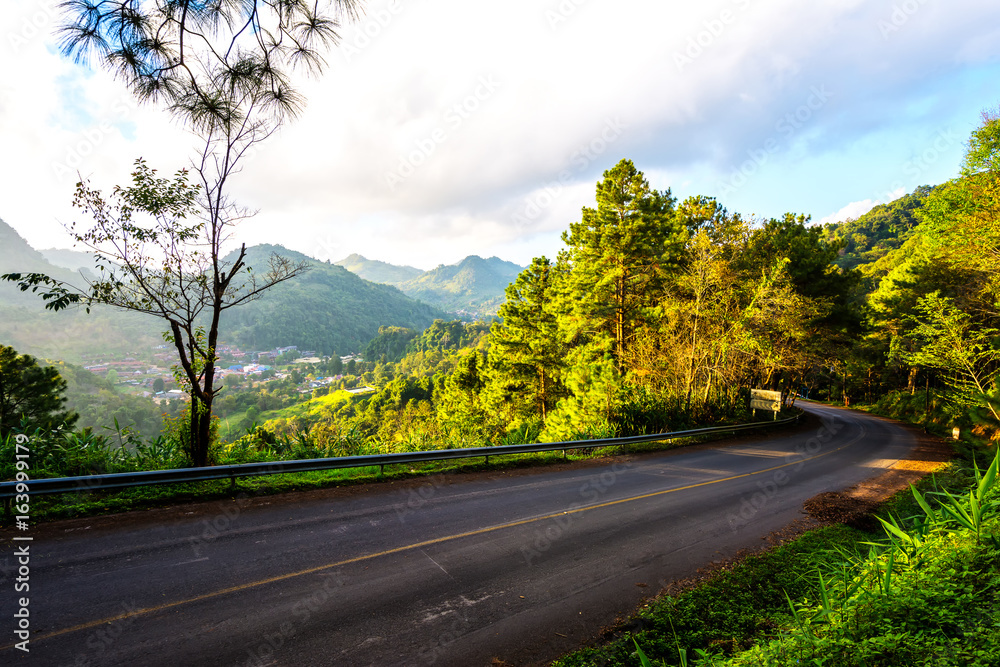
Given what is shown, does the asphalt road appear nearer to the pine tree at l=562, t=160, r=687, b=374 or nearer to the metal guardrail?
the metal guardrail

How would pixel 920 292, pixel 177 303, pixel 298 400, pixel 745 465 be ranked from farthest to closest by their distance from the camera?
pixel 298 400
pixel 920 292
pixel 745 465
pixel 177 303

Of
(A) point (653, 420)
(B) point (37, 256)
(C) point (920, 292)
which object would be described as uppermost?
(B) point (37, 256)

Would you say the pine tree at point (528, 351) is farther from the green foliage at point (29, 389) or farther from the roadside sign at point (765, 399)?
the green foliage at point (29, 389)

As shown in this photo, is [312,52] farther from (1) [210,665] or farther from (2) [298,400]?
(2) [298,400]

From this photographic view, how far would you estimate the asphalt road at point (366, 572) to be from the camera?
3592 mm

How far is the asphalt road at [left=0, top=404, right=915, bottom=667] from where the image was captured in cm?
359

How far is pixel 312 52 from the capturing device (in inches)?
247

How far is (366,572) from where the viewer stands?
4.84 meters

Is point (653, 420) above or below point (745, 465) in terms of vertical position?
above

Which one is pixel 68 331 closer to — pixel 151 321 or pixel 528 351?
pixel 151 321

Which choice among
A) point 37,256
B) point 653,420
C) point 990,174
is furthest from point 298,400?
point 990,174

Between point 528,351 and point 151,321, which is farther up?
point 151,321

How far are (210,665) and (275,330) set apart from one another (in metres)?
139

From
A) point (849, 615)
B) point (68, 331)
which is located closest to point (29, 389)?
point (849, 615)
